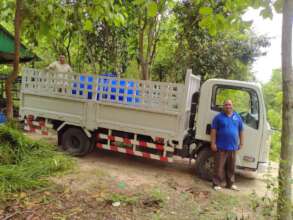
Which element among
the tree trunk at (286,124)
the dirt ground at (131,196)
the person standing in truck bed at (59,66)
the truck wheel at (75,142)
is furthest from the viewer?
the person standing in truck bed at (59,66)

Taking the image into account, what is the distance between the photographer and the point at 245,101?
5348mm

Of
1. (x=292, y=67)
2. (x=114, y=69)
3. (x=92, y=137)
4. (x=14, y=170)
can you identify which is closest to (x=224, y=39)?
(x=114, y=69)

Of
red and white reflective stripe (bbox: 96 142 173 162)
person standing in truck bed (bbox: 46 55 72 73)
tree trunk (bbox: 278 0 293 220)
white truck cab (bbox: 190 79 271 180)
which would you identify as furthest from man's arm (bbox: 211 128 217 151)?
person standing in truck bed (bbox: 46 55 72 73)

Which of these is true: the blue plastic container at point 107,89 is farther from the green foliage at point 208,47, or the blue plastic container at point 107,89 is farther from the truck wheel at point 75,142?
the green foliage at point 208,47

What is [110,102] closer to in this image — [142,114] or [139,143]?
[142,114]

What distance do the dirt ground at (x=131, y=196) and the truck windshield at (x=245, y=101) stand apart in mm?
1341

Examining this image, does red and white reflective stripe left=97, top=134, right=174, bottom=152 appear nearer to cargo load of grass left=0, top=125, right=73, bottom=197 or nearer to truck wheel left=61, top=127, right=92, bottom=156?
truck wheel left=61, top=127, right=92, bottom=156

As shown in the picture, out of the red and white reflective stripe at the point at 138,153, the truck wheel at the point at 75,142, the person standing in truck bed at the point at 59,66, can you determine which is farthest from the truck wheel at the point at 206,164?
the person standing in truck bed at the point at 59,66

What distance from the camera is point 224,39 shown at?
8.49 metres

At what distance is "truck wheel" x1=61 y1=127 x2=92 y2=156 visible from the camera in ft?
19.6

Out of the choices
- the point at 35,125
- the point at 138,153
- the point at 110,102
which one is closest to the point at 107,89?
the point at 110,102

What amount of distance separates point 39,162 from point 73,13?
141 inches

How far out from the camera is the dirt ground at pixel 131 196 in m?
3.49

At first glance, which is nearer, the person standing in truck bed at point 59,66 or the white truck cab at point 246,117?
the white truck cab at point 246,117
